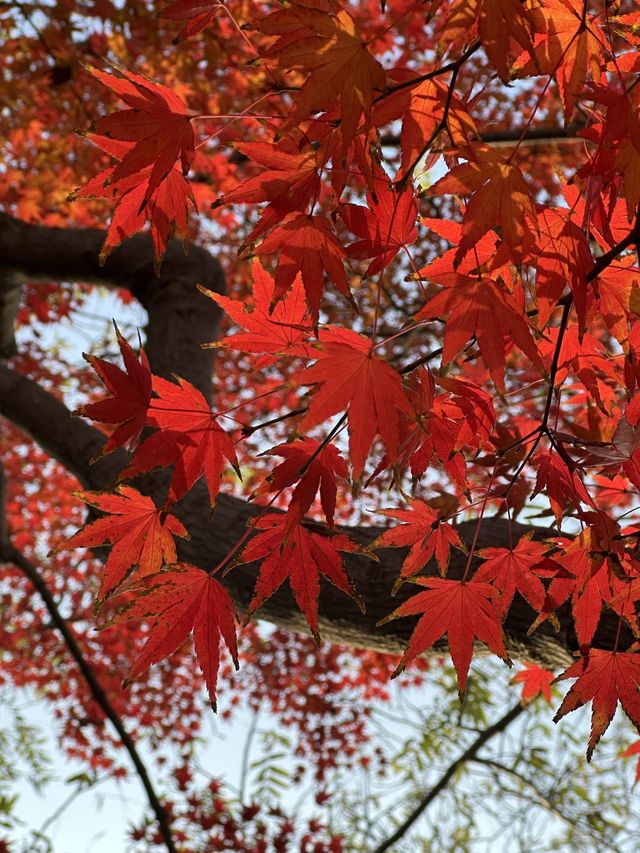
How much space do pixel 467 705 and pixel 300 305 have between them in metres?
4.20

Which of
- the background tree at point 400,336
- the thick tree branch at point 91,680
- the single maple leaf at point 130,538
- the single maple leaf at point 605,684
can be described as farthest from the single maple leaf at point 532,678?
the thick tree branch at point 91,680

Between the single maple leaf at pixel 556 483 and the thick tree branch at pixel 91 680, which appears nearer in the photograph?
the single maple leaf at pixel 556 483

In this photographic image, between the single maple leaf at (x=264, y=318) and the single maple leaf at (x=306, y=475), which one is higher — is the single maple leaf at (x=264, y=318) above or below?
above

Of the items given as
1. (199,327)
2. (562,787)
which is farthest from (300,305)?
(562,787)

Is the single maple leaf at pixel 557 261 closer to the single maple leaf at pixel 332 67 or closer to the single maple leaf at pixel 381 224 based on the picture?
the single maple leaf at pixel 381 224

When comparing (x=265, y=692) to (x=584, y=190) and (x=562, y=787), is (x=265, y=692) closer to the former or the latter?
(x=562, y=787)

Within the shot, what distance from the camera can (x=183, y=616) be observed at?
100cm

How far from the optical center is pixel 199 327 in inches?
112

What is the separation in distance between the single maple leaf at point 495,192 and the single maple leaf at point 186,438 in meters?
0.40

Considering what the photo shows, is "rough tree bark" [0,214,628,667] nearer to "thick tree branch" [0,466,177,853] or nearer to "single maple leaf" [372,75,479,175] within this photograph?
"single maple leaf" [372,75,479,175]

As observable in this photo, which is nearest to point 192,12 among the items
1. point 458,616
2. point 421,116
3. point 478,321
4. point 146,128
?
point 146,128

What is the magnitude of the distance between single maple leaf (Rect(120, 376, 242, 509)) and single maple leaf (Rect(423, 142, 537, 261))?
0.40 m

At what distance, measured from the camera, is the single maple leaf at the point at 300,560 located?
103 cm

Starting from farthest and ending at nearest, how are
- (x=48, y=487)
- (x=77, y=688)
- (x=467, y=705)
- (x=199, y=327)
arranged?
(x=48, y=487), (x=77, y=688), (x=467, y=705), (x=199, y=327)
